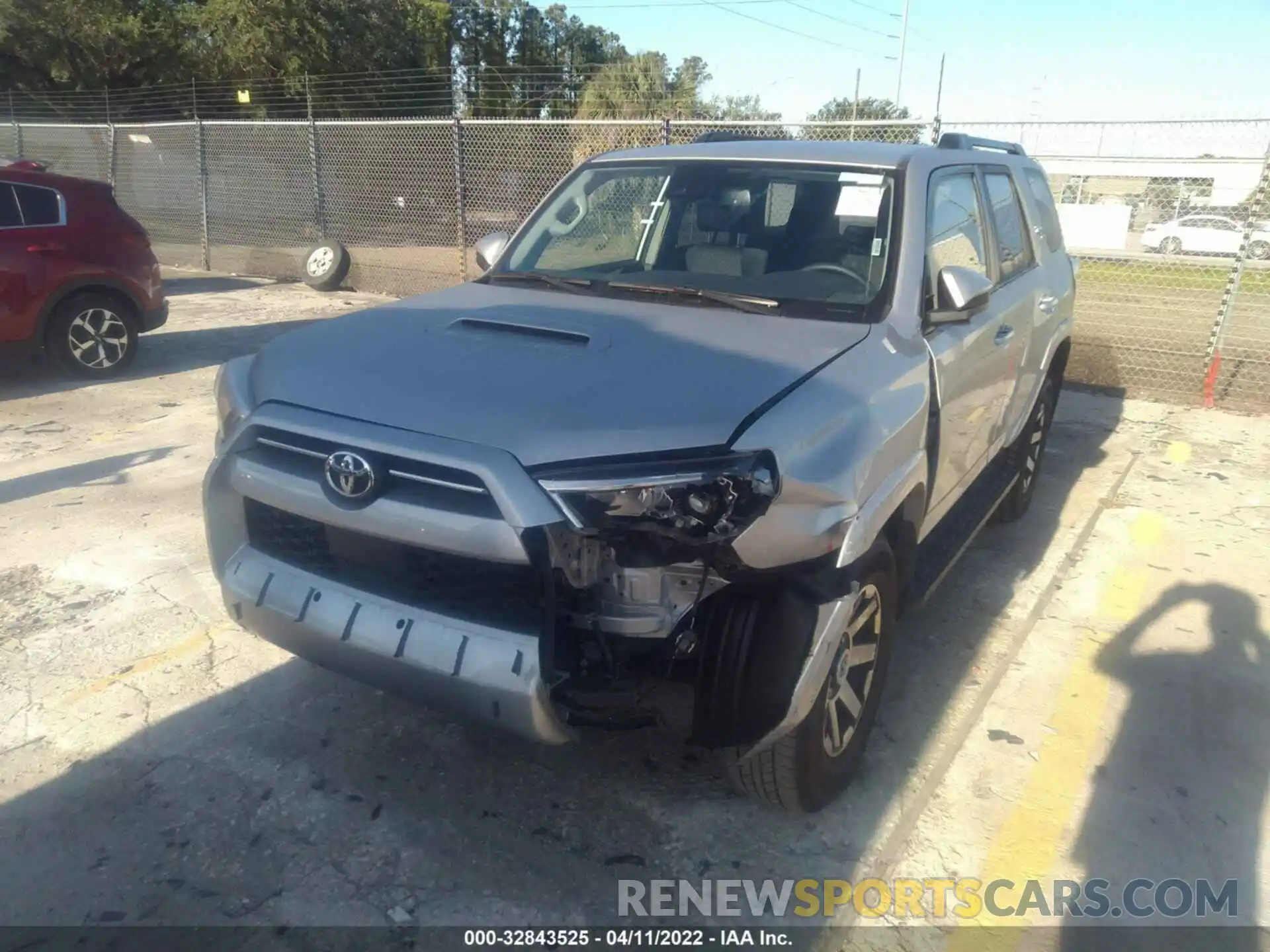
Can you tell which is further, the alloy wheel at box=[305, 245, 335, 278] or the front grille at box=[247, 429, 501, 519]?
the alloy wheel at box=[305, 245, 335, 278]

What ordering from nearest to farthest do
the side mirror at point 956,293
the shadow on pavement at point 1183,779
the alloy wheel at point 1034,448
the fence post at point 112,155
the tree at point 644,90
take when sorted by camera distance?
the shadow on pavement at point 1183,779 → the side mirror at point 956,293 → the alloy wheel at point 1034,448 → the fence post at point 112,155 → the tree at point 644,90

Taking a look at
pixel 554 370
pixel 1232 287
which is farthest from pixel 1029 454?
pixel 1232 287

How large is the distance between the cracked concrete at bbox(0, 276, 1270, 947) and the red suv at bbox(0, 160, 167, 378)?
3.19 m

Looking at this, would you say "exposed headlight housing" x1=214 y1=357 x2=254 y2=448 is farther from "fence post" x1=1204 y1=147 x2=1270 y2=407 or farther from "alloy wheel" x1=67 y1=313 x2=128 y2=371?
"fence post" x1=1204 y1=147 x2=1270 y2=407

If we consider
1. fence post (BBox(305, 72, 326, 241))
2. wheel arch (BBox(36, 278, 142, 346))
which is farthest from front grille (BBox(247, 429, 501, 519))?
fence post (BBox(305, 72, 326, 241))

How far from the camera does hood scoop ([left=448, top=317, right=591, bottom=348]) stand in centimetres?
296

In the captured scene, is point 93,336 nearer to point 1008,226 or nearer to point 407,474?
point 407,474

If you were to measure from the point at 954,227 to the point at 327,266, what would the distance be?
10579 millimetres

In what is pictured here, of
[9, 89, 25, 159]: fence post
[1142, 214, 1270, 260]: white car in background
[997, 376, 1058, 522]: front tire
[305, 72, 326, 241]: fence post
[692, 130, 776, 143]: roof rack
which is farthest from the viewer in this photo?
[9, 89, 25, 159]: fence post

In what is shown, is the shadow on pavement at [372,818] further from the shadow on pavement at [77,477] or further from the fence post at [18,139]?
the fence post at [18,139]

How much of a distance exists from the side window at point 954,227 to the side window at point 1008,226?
0.93 feet

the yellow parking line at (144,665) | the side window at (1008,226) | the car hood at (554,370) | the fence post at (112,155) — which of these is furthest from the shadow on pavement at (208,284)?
the side window at (1008,226)

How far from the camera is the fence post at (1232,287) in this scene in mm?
7715

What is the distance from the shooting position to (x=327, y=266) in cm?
1280
